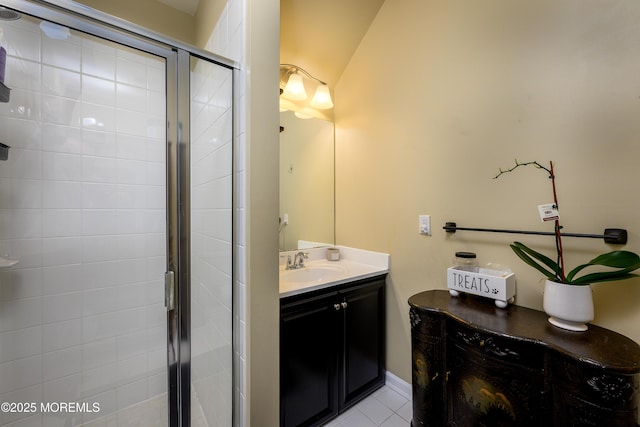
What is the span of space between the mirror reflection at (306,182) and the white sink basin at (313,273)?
0.24m

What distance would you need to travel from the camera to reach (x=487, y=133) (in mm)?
1378

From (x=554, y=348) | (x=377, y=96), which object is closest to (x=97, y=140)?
(x=377, y=96)

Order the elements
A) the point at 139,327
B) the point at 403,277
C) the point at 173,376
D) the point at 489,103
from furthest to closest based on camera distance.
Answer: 1. the point at 403,277
2. the point at 139,327
3. the point at 489,103
4. the point at 173,376

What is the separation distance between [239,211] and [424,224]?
1.16 m

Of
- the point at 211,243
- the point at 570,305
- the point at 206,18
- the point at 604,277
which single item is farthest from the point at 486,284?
the point at 206,18

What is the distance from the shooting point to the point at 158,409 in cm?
149

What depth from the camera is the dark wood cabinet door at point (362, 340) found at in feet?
5.17

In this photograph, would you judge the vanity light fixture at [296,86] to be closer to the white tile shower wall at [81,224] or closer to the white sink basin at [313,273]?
the white tile shower wall at [81,224]

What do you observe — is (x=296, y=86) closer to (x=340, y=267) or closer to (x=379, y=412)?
(x=340, y=267)

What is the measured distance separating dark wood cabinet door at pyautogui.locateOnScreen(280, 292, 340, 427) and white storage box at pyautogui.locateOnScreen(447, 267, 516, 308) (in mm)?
672

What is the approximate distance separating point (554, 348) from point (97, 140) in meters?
2.42

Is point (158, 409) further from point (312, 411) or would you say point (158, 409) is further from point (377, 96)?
point (377, 96)

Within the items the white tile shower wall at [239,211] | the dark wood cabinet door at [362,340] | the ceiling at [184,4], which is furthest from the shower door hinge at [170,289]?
the ceiling at [184,4]

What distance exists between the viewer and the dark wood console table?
31.9 inches
